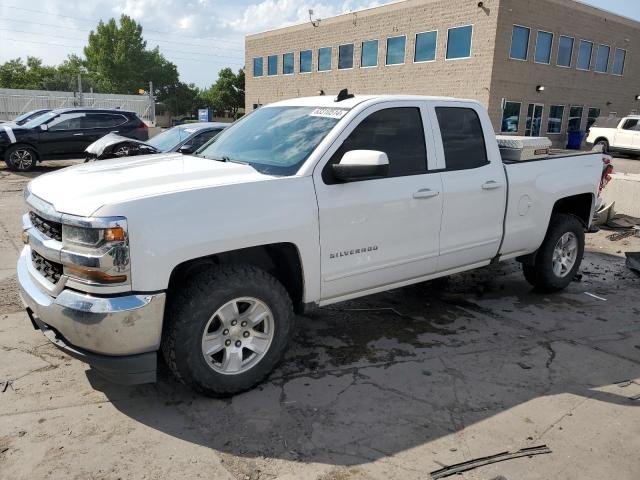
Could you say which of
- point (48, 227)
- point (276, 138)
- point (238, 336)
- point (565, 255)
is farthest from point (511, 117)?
Answer: point (48, 227)

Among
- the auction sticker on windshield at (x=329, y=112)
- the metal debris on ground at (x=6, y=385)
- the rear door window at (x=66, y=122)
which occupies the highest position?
the auction sticker on windshield at (x=329, y=112)

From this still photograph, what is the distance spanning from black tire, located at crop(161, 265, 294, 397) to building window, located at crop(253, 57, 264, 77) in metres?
41.3

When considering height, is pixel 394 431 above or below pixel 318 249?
below

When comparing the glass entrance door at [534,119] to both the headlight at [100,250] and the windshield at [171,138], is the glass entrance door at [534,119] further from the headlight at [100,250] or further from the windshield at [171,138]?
the headlight at [100,250]

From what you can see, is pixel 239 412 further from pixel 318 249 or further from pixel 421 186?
pixel 421 186

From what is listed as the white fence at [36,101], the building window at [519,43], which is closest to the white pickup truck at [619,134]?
the building window at [519,43]

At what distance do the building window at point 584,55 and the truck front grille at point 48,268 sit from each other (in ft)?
109

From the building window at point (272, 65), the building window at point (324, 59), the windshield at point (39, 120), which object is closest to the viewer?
the windshield at point (39, 120)

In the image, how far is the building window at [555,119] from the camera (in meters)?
30.0

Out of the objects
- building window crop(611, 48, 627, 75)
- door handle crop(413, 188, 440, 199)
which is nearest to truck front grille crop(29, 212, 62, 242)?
door handle crop(413, 188, 440, 199)

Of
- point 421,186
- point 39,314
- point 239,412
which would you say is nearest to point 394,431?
point 239,412

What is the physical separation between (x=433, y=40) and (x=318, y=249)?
27967mm

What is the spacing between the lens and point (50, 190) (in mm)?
3328

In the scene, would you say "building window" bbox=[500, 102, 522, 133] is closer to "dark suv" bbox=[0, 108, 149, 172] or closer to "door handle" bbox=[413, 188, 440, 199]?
"dark suv" bbox=[0, 108, 149, 172]
